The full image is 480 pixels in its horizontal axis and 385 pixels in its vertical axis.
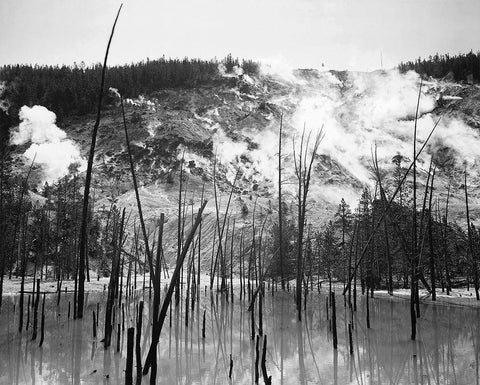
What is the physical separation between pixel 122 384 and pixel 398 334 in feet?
22.6

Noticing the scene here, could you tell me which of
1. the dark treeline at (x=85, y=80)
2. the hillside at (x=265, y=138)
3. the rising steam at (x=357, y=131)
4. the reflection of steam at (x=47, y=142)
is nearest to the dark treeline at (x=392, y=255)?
the hillside at (x=265, y=138)

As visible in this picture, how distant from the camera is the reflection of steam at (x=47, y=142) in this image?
54844mm

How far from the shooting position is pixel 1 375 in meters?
6.60

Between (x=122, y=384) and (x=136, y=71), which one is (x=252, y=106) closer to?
(x=136, y=71)

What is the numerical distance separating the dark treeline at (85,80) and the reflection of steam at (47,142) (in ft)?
9.68

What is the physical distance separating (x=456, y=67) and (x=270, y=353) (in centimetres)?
8927

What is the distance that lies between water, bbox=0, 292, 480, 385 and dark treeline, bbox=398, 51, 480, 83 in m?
80.2

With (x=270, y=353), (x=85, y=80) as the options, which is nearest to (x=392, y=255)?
(x=270, y=353)

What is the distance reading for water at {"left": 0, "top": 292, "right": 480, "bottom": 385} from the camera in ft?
22.1

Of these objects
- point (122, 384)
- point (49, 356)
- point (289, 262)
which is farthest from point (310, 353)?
point (289, 262)

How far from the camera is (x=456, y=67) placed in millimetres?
82562

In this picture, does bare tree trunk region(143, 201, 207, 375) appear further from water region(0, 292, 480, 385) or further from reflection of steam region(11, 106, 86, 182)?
reflection of steam region(11, 106, 86, 182)

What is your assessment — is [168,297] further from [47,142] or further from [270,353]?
[47,142]

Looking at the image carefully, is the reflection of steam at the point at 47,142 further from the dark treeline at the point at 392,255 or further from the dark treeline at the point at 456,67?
the dark treeline at the point at 456,67
